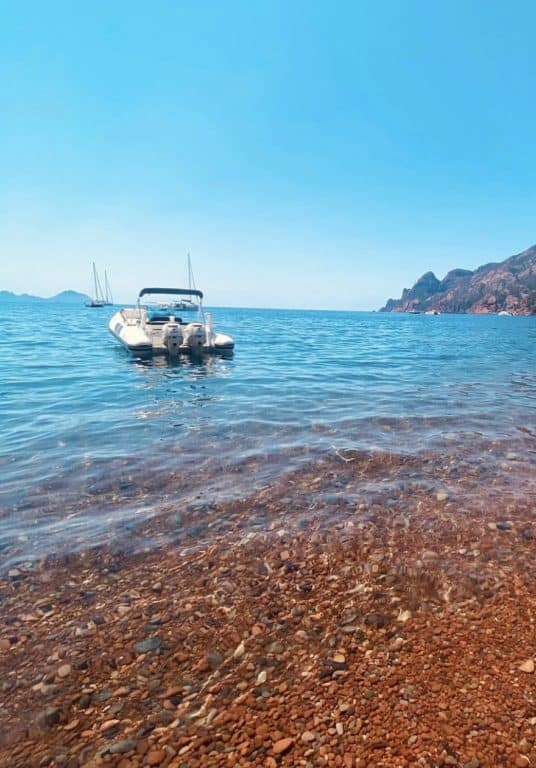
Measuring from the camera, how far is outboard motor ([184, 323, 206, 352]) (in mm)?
22703

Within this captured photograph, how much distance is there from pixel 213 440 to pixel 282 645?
18.9 feet

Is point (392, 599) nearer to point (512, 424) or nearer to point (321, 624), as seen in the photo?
point (321, 624)

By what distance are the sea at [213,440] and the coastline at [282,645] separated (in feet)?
2.49

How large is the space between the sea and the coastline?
76 cm

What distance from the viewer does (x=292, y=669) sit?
10.3 feet

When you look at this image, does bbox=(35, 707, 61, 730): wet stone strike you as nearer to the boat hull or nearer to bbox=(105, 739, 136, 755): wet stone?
bbox=(105, 739, 136, 755): wet stone

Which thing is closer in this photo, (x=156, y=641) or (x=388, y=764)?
(x=388, y=764)

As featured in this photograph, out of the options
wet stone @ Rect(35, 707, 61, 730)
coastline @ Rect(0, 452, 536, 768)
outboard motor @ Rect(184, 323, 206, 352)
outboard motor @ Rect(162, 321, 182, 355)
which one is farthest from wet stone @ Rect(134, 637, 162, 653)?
outboard motor @ Rect(184, 323, 206, 352)

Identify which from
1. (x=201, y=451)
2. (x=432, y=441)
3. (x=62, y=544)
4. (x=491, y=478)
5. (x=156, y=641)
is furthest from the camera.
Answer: (x=432, y=441)

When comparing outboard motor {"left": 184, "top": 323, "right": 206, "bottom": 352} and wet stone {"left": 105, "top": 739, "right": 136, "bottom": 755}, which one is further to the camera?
outboard motor {"left": 184, "top": 323, "right": 206, "bottom": 352}

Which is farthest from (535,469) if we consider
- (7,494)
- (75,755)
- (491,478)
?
(7,494)

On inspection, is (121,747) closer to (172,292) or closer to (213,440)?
(213,440)

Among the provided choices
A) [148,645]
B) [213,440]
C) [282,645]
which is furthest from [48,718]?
[213,440]

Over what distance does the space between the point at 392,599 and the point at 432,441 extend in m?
5.58
